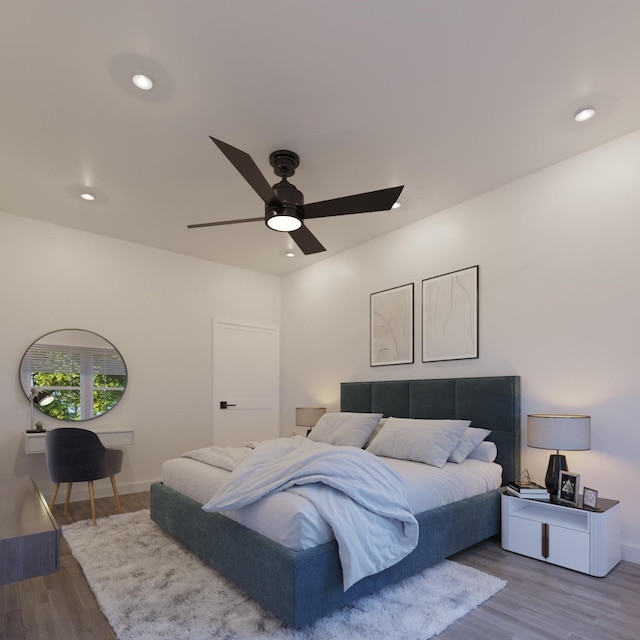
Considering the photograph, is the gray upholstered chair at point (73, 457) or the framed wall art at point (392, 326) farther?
the framed wall art at point (392, 326)

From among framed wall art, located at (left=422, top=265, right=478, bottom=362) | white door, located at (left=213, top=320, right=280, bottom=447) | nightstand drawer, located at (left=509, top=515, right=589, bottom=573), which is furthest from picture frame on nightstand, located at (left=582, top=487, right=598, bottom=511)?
white door, located at (left=213, top=320, right=280, bottom=447)

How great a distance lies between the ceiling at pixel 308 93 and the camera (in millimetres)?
2123

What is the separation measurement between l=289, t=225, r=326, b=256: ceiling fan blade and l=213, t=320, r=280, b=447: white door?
2657 millimetres

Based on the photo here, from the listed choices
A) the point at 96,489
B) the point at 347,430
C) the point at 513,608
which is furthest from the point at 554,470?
the point at 96,489

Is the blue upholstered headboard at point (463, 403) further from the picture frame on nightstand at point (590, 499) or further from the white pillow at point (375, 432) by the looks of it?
the picture frame on nightstand at point (590, 499)

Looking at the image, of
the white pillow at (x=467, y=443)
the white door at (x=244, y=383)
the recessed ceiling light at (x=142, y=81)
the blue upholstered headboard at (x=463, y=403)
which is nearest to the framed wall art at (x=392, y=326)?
the blue upholstered headboard at (x=463, y=403)

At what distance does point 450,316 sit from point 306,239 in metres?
1.62

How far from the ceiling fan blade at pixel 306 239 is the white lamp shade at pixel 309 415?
2.23 meters

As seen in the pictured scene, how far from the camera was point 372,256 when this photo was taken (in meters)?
5.10

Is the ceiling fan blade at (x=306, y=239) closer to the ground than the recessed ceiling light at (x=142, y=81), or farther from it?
closer to the ground

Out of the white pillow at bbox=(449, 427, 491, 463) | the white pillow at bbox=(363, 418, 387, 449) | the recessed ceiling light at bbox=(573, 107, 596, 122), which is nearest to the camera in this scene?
the recessed ceiling light at bbox=(573, 107, 596, 122)

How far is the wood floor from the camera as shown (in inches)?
81.7

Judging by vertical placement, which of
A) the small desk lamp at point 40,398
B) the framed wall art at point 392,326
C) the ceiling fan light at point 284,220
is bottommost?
the small desk lamp at point 40,398

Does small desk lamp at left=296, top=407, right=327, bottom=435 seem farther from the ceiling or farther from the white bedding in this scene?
the ceiling
